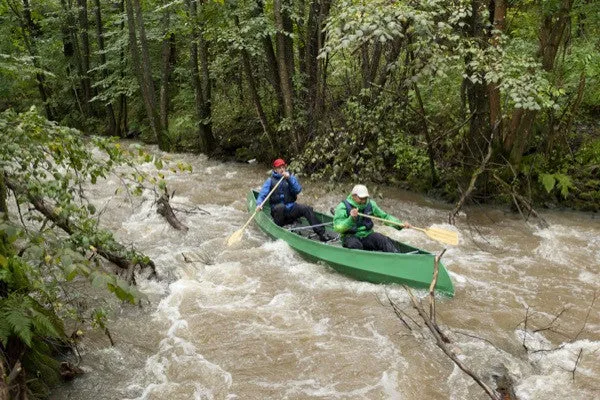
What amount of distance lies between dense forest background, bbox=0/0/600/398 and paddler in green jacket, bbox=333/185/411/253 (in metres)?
2.04

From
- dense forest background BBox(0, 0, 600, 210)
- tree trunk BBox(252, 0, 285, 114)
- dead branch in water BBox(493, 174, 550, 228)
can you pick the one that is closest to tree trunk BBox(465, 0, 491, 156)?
dense forest background BBox(0, 0, 600, 210)

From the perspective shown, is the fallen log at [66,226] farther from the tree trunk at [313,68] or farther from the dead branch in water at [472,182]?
the tree trunk at [313,68]

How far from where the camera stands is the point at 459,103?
12305 mm

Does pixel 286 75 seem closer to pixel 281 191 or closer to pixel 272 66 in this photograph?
pixel 272 66

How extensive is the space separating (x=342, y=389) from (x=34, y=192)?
3.27m

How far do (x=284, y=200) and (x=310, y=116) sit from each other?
420 cm

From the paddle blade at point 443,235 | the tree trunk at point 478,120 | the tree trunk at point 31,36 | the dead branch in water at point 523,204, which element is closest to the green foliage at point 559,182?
the dead branch in water at point 523,204

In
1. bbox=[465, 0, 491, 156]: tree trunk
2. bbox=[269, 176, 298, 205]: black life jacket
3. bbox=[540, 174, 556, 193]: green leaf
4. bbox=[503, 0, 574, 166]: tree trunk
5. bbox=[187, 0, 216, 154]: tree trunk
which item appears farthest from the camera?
bbox=[187, 0, 216, 154]: tree trunk

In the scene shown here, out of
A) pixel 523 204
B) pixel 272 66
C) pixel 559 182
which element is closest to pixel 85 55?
pixel 272 66

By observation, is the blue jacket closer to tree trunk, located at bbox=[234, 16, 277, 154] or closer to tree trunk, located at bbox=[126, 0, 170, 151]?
tree trunk, located at bbox=[234, 16, 277, 154]

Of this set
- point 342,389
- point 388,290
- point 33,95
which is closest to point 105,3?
point 33,95

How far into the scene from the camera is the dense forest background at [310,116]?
4.03 metres

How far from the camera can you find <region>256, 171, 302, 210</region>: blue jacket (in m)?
9.20

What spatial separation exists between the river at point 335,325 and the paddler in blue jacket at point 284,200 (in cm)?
59
